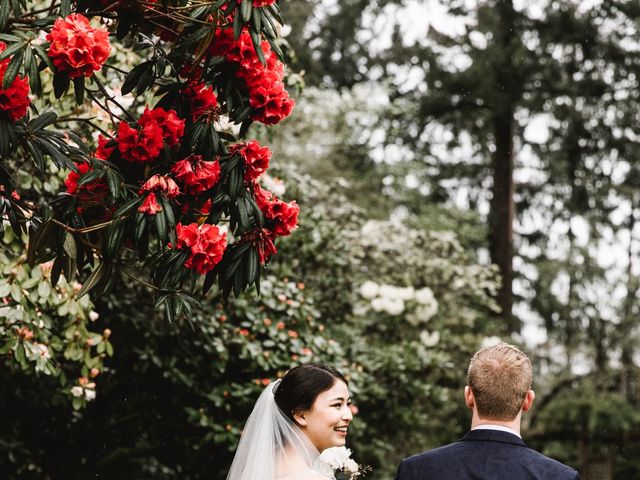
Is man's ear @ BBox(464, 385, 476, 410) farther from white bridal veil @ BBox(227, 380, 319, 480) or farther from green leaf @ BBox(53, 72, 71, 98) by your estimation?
green leaf @ BBox(53, 72, 71, 98)

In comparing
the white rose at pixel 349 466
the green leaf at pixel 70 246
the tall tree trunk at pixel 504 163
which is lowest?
the white rose at pixel 349 466

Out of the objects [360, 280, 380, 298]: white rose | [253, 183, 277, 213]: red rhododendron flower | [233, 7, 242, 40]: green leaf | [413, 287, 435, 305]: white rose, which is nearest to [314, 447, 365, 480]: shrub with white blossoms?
[253, 183, 277, 213]: red rhododendron flower

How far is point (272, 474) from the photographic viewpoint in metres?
3.65

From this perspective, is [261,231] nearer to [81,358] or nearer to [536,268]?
[81,358]

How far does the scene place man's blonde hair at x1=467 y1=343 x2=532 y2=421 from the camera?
2.87 metres

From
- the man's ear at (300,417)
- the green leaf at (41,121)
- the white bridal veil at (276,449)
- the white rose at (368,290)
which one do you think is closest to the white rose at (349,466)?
the white bridal veil at (276,449)

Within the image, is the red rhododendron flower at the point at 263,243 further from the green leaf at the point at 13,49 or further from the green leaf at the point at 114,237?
the green leaf at the point at 13,49

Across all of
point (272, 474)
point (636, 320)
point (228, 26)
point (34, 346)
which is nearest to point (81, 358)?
point (34, 346)

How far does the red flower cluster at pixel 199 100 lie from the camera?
354cm

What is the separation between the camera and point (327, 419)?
12.1 ft

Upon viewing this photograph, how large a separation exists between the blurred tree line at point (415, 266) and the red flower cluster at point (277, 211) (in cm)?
217

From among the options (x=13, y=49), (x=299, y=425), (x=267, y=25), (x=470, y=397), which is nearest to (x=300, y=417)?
(x=299, y=425)

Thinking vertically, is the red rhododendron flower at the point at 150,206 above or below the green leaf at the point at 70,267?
above

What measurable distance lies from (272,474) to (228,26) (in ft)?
5.98
